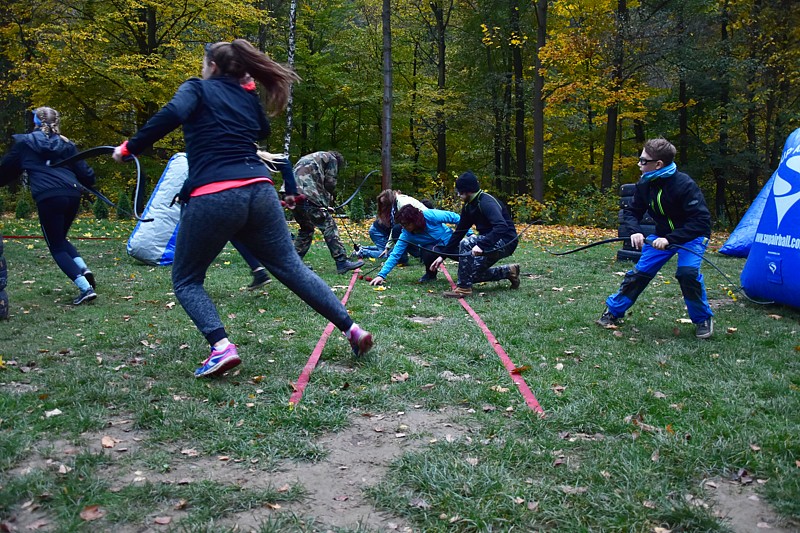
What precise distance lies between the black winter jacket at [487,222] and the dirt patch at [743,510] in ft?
15.0

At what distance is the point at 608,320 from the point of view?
5.70 metres

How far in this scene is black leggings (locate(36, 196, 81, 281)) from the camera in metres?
6.25

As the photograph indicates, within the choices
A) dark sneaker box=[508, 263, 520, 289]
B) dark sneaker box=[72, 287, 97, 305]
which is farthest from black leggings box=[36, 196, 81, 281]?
dark sneaker box=[508, 263, 520, 289]

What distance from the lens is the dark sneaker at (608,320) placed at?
5.67 metres

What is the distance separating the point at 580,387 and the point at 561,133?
2339 centimetres

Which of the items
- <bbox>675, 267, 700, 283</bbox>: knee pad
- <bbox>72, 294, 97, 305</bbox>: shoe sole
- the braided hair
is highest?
the braided hair

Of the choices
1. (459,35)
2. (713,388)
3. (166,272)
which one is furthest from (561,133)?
(713,388)

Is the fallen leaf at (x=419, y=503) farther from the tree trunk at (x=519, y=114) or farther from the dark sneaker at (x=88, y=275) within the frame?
the tree trunk at (x=519, y=114)

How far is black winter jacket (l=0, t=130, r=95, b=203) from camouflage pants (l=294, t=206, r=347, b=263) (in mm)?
2826

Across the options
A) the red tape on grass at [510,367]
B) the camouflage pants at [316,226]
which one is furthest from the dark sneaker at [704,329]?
the camouflage pants at [316,226]

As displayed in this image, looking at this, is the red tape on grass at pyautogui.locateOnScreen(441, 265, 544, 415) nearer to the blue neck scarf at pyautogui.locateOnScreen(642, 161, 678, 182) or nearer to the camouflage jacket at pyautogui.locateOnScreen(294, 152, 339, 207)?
the blue neck scarf at pyautogui.locateOnScreen(642, 161, 678, 182)

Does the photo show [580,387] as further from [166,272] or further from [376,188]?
[376,188]

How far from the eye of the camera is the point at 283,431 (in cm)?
319

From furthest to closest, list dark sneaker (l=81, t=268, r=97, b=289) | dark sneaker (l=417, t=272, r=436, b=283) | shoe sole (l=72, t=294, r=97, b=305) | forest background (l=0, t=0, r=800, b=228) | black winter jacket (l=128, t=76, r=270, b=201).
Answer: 1. forest background (l=0, t=0, r=800, b=228)
2. dark sneaker (l=417, t=272, r=436, b=283)
3. dark sneaker (l=81, t=268, r=97, b=289)
4. shoe sole (l=72, t=294, r=97, b=305)
5. black winter jacket (l=128, t=76, r=270, b=201)
